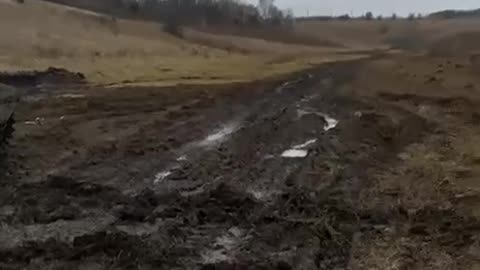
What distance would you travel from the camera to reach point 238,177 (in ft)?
44.8

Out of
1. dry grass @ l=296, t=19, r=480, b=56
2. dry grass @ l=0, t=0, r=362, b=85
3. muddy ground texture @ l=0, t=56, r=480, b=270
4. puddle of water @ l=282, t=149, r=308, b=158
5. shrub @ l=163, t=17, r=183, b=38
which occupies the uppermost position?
muddy ground texture @ l=0, t=56, r=480, b=270

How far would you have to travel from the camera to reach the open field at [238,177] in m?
9.40

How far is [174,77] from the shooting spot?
37281 millimetres

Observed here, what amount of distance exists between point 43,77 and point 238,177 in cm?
2052

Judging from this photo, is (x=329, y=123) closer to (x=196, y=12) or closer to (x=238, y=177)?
(x=238, y=177)

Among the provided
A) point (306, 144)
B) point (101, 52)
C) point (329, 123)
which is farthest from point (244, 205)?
point (101, 52)

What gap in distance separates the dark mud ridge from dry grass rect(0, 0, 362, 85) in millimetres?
1022

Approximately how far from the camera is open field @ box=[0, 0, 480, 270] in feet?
30.8

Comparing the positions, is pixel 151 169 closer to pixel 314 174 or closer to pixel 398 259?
pixel 314 174

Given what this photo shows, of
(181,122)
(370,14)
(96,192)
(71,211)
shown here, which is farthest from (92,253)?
(370,14)

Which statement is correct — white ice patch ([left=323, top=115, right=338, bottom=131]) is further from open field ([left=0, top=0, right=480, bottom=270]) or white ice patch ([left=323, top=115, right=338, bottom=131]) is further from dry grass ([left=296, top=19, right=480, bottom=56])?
dry grass ([left=296, top=19, right=480, bottom=56])

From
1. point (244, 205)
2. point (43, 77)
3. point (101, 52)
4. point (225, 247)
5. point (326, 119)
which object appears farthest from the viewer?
point (101, 52)

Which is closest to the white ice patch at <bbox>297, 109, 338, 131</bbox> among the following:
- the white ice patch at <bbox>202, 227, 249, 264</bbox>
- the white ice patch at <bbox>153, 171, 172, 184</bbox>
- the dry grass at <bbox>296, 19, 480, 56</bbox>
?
the white ice patch at <bbox>153, 171, 172, 184</bbox>

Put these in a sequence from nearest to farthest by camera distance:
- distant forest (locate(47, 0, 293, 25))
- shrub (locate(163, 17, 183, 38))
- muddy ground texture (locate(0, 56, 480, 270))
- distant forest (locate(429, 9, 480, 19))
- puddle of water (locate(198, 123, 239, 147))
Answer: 1. muddy ground texture (locate(0, 56, 480, 270))
2. puddle of water (locate(198, 123, 239, 147))
3. shrub (locate(163, 17, 183, 38))
4. distant forest (locate(47, 0, 293, 25))
5. distant forest (locate(429, 9, 480, 19))
